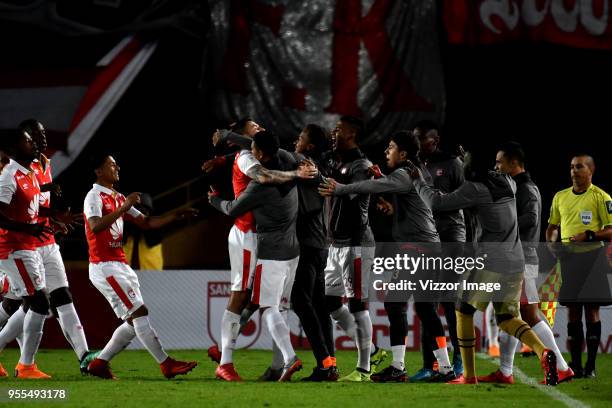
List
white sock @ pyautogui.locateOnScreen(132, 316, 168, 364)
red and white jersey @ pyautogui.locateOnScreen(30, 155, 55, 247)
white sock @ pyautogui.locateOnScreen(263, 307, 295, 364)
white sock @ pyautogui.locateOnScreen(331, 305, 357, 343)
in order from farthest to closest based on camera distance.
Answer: red and white jersey @ pyautogui.locateOnScreen(30, 155, 55, 247) → white sock @ pyautogui.locateOnScreen(331, 305, 357, 343) → white sock @ pyautogui.locateOnScreen(132, 316, 168, 364) → white sock @ pyautogui.locateOnScreen(263, 307, 295, 364)

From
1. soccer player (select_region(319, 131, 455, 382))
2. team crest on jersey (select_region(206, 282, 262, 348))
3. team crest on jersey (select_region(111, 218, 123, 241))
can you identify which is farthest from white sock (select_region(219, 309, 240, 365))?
team crest on jersey (select_region(206, 282, 262, 348))

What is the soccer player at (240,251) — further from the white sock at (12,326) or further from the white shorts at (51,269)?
the white sock at (12,326)

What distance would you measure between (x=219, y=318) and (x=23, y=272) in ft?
17.1

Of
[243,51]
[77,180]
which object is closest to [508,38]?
[243,51]

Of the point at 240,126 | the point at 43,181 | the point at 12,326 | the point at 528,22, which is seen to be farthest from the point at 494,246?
the point at 528,22

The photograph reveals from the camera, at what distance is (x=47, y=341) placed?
14.3 m

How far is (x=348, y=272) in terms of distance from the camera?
9797 millimetres

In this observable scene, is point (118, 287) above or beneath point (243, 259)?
beneath

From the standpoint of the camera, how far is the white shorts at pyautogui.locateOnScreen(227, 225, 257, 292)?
945 centimetres

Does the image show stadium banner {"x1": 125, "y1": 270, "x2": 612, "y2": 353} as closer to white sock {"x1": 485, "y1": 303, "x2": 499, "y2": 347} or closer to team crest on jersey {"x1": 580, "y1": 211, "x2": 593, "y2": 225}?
white sock {"x1": 485, "y1": 303, "x2": 499, "y2": 347}

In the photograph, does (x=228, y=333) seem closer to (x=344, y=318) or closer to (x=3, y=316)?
(x=344, y=318)

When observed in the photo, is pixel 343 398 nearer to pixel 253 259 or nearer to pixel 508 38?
pixel 253 259

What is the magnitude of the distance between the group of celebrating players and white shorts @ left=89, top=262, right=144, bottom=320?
0.04 feet

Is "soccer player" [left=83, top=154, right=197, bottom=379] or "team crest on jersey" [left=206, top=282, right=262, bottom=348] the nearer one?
"soccer player" [left=83, top=154, right=197, bottom=379]
